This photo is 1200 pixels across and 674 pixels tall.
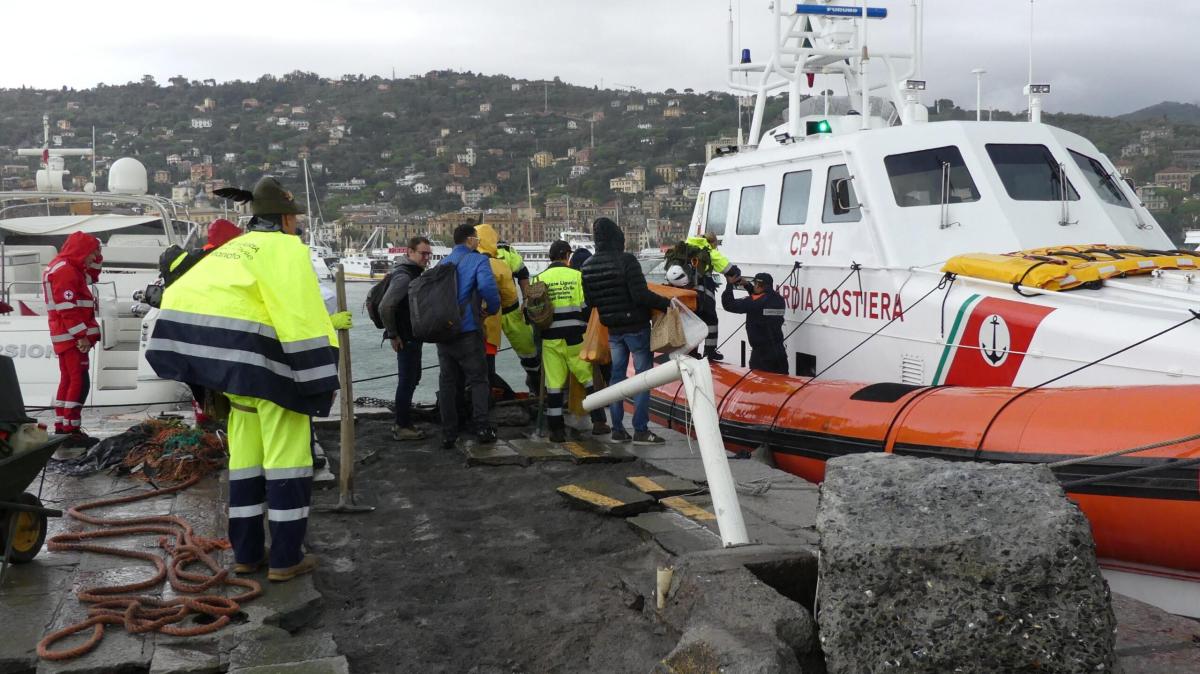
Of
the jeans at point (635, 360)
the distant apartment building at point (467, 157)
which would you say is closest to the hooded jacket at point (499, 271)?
the jeans at point (635, 360)

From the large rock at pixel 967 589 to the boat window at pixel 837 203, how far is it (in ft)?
17.2

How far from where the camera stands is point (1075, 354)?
593 cm

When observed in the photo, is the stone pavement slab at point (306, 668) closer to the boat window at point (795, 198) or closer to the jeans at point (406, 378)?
the jeans at point (406, 378)

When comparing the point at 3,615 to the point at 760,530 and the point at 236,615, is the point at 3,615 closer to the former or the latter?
the point at 236,615

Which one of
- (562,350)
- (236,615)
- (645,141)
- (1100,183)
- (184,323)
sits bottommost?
(236,615)

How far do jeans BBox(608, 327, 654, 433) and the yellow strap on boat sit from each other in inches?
85.5

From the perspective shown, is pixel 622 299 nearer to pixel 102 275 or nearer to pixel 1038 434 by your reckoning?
pixel 1038 434

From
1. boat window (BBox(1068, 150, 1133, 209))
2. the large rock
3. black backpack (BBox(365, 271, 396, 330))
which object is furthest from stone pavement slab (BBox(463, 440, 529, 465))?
boat window (BBox(1068, 150, 1133, 209))

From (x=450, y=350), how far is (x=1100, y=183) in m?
5.41

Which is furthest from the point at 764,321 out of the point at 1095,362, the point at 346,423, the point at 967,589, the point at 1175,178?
the point at 1175,178

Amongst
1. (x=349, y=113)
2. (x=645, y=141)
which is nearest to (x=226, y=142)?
(x=349, y=113)

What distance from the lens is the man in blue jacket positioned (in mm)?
7168

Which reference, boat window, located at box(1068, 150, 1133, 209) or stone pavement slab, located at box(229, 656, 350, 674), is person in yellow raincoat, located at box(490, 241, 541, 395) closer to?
boat window, located at box(1068, 150, 1133, 209)

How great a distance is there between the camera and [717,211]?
10500 millimetres
